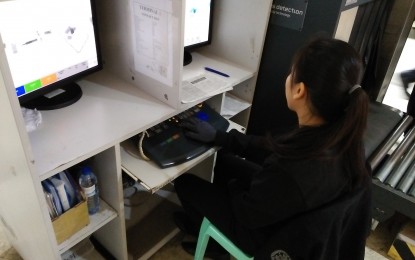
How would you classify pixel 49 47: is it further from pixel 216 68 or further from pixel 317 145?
pixel 317 145

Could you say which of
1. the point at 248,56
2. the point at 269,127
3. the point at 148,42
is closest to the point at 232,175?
the point at 269,127

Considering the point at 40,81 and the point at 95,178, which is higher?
the point at 40,81

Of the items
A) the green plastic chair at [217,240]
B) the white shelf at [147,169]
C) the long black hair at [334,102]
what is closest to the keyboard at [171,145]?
the white shelf at [147,169]

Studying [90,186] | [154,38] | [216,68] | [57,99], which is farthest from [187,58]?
[90,186]

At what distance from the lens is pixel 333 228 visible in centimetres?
89

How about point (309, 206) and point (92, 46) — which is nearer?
point (309, 206)

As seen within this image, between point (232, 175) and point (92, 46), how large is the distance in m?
0.77

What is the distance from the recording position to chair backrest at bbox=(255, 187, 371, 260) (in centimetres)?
88

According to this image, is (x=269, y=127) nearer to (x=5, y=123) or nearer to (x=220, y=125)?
(x=220, y=125)

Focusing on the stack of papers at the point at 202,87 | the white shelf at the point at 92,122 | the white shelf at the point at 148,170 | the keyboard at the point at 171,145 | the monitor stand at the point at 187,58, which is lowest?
the white shelf at the point at 148,170

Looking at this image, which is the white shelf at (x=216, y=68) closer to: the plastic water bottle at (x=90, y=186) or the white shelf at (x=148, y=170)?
the white shelf at (x=148, y=170)

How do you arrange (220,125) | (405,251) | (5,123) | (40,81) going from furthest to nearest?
(405,251)
(220,125)
(40,81)
(5,123)

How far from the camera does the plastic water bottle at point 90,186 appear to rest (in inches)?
45.5

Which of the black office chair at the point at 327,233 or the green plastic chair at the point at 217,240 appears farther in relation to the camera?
the green plastic chair at the point at 217,240
